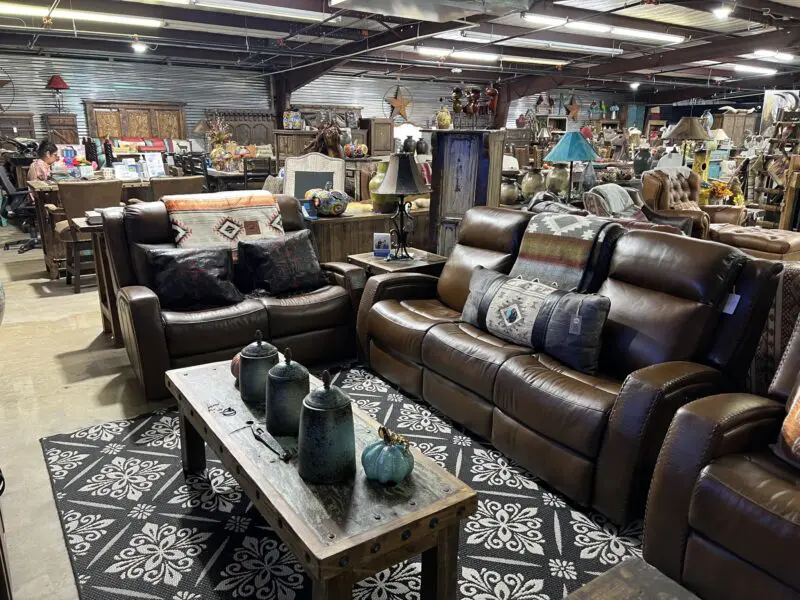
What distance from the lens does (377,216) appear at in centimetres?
425

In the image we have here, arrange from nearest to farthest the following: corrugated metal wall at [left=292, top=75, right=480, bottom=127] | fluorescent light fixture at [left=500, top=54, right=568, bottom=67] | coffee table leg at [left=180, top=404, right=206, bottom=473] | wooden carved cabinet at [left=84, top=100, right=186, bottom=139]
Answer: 1. coffee table leg at [left=180, top=404, right=206, bottom=473]
2. wooden carved cabinet at [left=84, top=100, right=186, bottom=139]
3. fluorescent light fixture at [left=500, top=54, right=568, bottom=67]
4. corrugated metal wall at [left=292, top=75, right=480, bottom=127]

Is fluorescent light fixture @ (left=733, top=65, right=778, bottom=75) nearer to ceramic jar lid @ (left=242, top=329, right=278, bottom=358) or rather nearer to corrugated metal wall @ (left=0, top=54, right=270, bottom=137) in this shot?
corrugated metal wall @ (left=0, top=54, right=270, bottom=137)

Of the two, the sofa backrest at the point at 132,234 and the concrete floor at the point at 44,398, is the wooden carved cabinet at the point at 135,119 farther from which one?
the sofa backrest at the point at 132,234

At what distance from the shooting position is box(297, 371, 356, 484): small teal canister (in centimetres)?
158

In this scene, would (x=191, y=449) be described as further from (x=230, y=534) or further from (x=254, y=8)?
(x=254, y=8)

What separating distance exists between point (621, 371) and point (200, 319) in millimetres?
2099

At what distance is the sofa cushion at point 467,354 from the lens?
8.20ft

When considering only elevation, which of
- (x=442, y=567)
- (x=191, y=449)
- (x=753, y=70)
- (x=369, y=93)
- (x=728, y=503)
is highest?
(x=753, y=70)

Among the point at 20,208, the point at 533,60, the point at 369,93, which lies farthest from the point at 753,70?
the point at 20,208

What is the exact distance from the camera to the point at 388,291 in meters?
3.30

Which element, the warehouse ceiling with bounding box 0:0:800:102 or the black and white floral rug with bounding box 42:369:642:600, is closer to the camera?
the black and white floral rug with bounding box 42:369:642:600

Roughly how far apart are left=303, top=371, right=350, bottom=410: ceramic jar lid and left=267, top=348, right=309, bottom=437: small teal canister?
0.68 ft

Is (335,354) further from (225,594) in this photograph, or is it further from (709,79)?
(709,79)

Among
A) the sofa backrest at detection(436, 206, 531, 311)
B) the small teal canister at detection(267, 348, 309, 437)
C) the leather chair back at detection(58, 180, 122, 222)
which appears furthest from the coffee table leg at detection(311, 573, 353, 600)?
the leather chair back at detection(58, 180, 122, 222)
